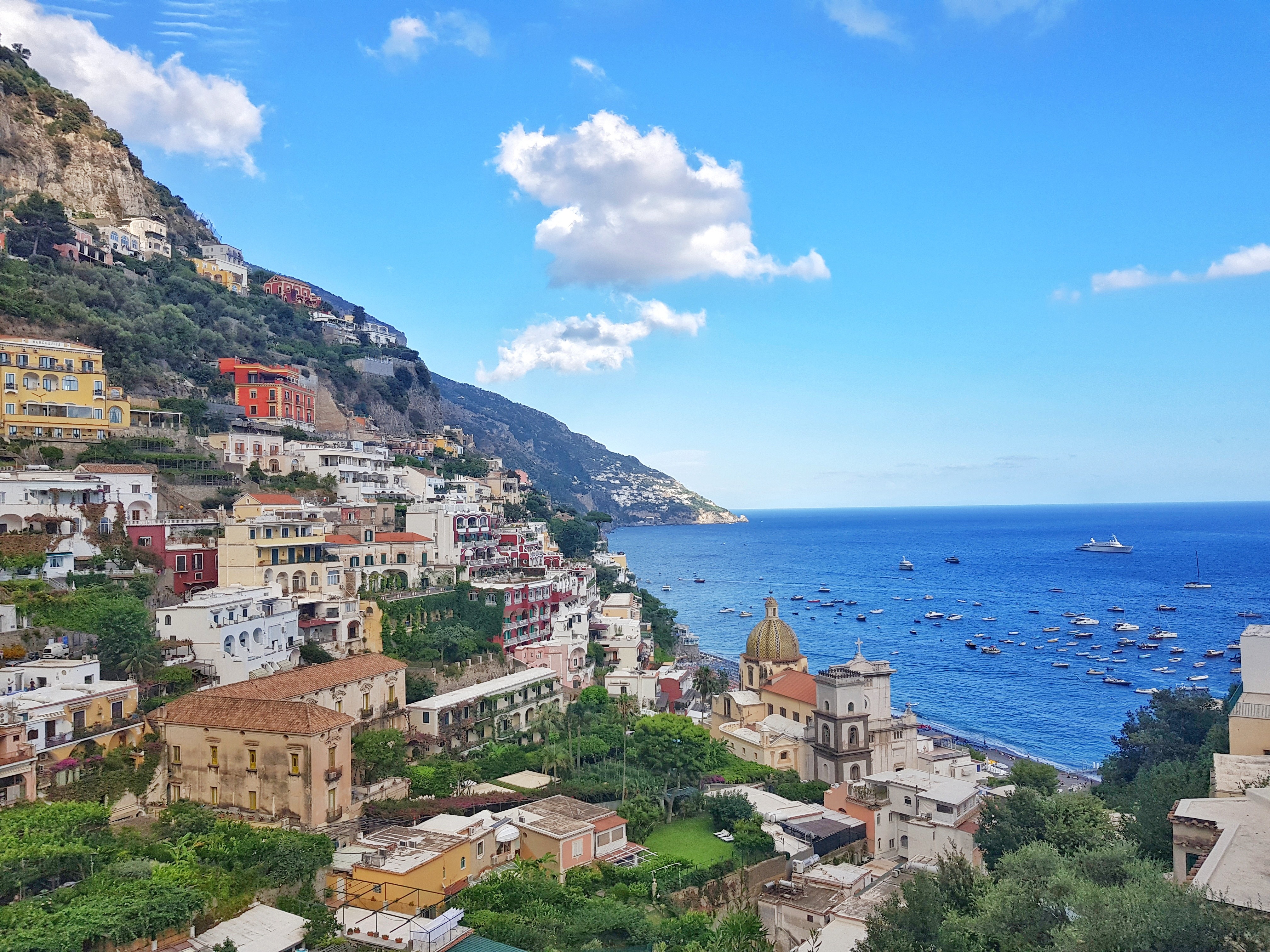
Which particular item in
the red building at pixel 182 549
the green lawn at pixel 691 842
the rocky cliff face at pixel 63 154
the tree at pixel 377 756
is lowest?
the green lawn at pixel 691 842

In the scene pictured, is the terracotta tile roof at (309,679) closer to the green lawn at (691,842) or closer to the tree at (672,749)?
the tree at (672,749)

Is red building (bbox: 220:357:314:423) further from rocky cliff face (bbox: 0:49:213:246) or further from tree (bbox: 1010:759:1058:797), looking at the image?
tree (bbox: 1010:759:1058:797)

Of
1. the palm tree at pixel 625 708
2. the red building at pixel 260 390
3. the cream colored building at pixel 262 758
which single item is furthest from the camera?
the red building at pixel 260 390

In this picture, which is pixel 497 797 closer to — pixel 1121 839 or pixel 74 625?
pixel 74 625

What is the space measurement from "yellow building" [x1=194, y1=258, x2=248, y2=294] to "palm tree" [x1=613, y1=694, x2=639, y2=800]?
63348 millimetres

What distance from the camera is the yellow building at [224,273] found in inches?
3420

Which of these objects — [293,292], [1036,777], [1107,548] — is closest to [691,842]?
[1036,777]

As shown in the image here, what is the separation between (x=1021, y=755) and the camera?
53062mm

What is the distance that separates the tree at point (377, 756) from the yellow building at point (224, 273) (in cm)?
6790

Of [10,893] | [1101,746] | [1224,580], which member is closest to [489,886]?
[10,893]

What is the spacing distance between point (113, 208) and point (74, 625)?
65018 mm

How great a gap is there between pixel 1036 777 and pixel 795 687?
14.2 meters

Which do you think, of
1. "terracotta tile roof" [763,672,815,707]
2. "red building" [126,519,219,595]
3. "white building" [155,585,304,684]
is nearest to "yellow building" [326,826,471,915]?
"white building" [155,585,304,684]

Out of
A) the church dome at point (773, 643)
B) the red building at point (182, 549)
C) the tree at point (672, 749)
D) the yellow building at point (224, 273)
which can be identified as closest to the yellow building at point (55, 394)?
the red building at point (182, 549)
